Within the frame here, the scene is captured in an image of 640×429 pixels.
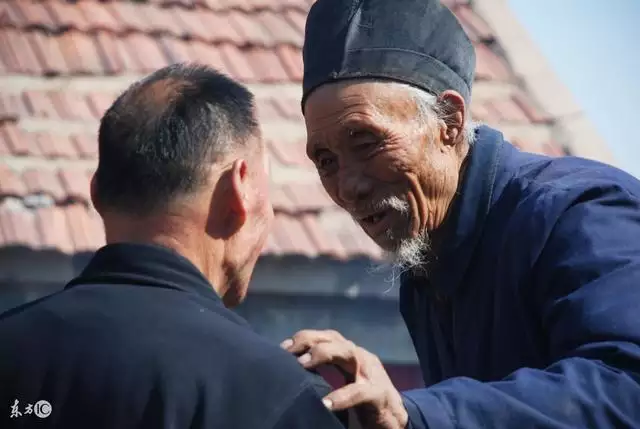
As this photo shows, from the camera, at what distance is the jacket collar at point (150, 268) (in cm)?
237

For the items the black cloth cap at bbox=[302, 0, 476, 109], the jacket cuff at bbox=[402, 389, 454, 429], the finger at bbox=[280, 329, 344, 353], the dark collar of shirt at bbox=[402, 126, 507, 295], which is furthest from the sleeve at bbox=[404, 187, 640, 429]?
Answer: the black cloth cap at bbox=[302, 0, 476, 109]

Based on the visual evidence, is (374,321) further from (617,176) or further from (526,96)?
(617,176)

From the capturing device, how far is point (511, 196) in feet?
10.9

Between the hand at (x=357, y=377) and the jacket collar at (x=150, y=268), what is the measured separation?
229mm

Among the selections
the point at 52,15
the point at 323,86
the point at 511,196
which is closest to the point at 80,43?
the point at 52,15

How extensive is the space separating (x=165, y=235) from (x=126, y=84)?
14.0 ft

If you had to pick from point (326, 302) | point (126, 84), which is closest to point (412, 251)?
point (326, 302)

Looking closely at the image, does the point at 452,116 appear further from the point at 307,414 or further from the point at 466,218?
the point at 307,414

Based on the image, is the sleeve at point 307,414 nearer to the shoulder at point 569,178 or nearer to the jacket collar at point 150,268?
the jacket collar at point 150,268

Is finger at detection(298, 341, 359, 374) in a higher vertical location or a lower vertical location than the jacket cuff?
higher

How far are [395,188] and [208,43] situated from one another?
3737mm

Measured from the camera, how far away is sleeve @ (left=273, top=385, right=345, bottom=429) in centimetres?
224

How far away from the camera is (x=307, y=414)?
2.26 m

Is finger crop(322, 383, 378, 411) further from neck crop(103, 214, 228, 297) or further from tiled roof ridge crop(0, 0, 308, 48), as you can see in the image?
tiled roof ridge crop(0, 0, 308, 48)
